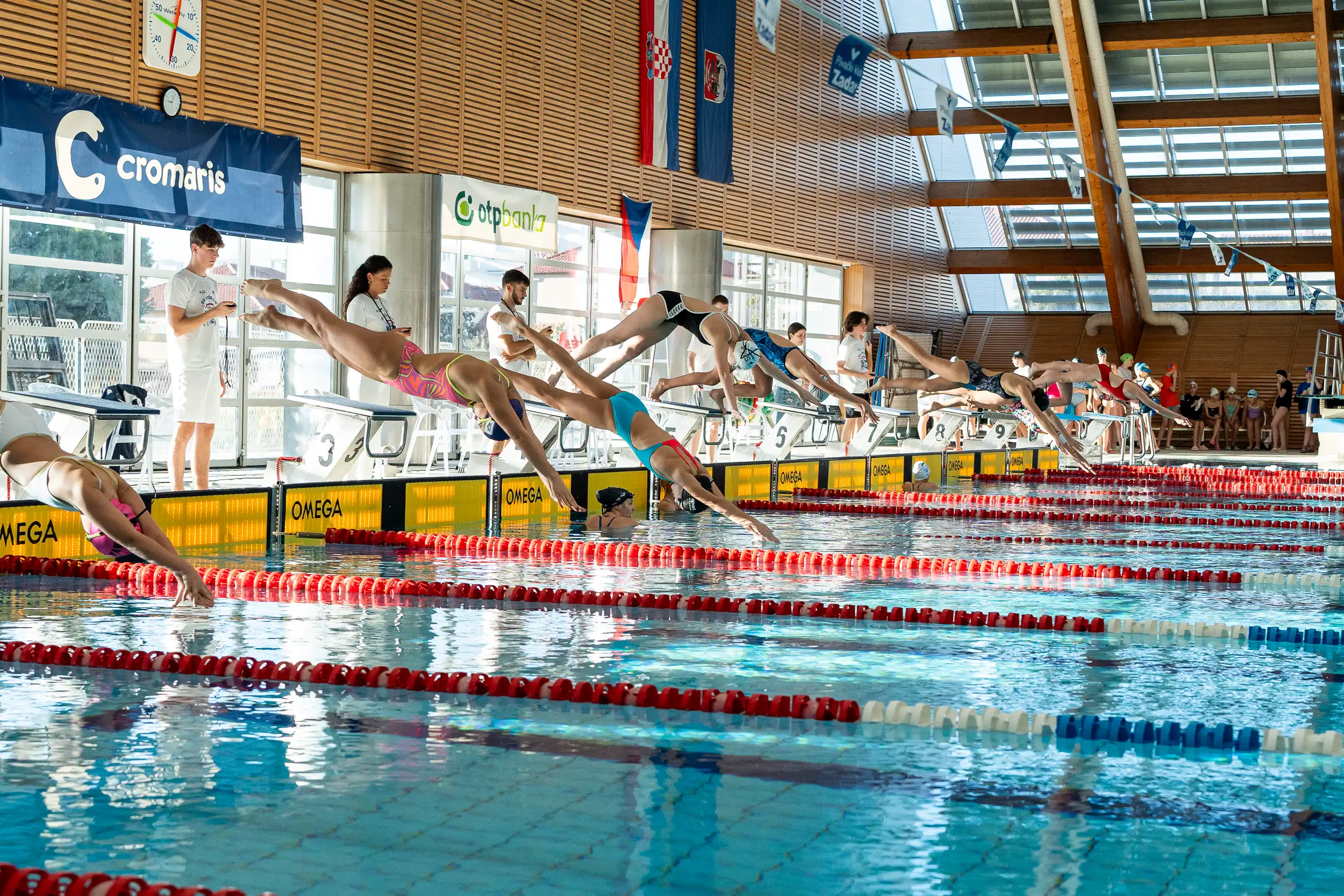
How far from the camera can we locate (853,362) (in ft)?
51.8

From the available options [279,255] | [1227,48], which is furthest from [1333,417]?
[279,255]

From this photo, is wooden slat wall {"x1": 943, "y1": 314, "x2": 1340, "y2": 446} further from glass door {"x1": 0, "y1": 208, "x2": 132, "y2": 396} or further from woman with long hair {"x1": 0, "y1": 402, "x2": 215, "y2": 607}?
woman with long hair {"x1": 0, "y1": 402, "x2": 215, "y2": 607}

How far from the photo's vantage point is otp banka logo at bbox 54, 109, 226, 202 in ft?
34.2

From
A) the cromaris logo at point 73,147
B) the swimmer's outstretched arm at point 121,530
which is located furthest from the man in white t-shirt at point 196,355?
the swimmer's outstretched arm at point 121,530

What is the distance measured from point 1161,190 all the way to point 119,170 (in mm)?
18007

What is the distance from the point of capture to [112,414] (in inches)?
295

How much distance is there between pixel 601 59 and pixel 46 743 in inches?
557

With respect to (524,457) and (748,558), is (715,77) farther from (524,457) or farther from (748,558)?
(748,558)

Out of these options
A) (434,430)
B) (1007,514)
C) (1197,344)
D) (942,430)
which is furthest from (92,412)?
(1197,344)

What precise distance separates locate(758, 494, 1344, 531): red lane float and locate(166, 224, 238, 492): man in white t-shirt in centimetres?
447

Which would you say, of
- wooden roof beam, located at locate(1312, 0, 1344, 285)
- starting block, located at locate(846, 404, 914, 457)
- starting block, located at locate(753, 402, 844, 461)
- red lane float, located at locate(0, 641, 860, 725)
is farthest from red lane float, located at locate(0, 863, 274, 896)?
wooden roof beam, located at locate(1312, 0, 1344, 285)

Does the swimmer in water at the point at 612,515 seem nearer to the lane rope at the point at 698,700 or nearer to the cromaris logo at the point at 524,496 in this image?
the cromaris logo at the point at 524,496

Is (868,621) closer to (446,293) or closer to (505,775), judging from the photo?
(505,775)

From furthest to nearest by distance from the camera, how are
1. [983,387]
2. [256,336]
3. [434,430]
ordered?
[983,387]
[256,336]
[434,430]
